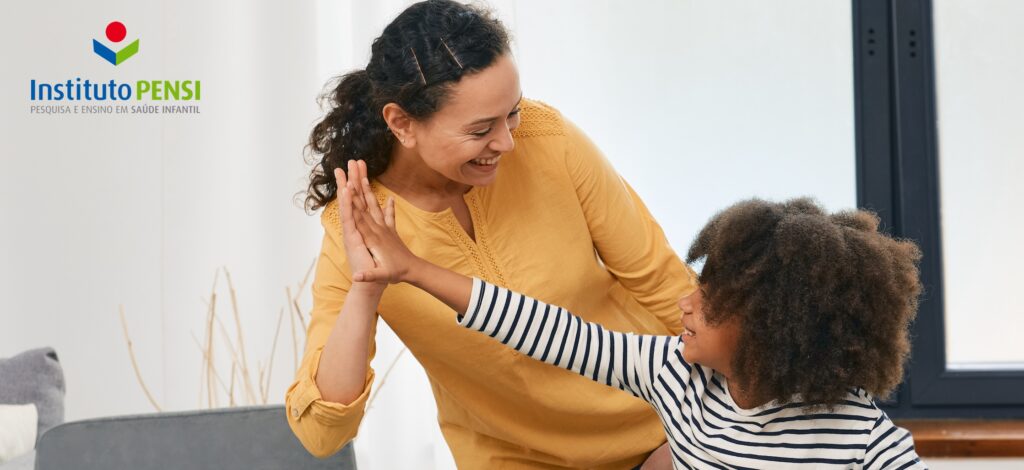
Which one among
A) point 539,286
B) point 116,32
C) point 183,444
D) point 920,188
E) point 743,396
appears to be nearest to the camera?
point 743,396

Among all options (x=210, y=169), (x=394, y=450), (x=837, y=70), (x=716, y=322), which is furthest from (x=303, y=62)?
(x=716, y=322)

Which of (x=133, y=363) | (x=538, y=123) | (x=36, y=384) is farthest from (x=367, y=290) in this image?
(x=133, y=363)

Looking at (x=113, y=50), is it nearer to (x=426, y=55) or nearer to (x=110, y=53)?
(x=110, y=53)

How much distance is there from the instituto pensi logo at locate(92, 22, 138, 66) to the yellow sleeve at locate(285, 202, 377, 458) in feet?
5.77

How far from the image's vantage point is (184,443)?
1654mm

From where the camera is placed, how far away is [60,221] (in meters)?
2.99

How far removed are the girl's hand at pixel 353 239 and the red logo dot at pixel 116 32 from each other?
191cm

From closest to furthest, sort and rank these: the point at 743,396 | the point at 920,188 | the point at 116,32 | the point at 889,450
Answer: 1. the point at 889,450
2. the point at 743,396
3. the point at 920,188
4. the point at 116,32

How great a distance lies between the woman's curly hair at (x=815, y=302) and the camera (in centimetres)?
120

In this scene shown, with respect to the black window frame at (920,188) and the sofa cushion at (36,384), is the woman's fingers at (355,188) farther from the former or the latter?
the black window frame at (920,188)

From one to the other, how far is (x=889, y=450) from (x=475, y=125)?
62 centimetres

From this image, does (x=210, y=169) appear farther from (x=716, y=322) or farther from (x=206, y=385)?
(x=716, y=322)

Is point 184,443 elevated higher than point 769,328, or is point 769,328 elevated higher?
point 769,328

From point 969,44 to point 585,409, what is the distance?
189 cm
